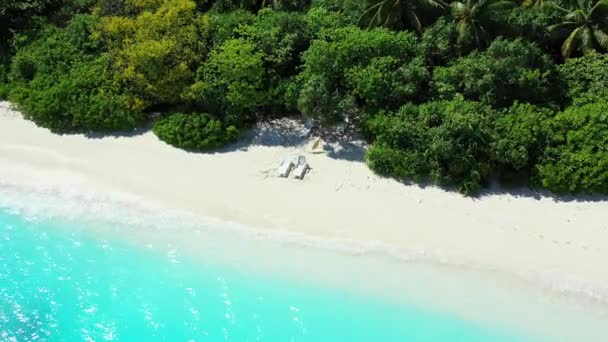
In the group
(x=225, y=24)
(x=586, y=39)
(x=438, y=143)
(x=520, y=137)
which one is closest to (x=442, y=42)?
(x=438, y=143)

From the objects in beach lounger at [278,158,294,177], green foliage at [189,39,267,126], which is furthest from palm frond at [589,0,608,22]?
beach lounger at [278,158,294,177]

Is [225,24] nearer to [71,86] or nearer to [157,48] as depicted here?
[157,48]

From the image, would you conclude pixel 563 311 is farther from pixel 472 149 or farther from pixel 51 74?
pixel 51 74

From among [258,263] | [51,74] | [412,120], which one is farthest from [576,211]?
[51,74]

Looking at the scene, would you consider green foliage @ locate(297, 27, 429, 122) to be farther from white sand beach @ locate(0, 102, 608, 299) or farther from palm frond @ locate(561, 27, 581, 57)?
palm frond @ locate(561, 27, 581, 57)

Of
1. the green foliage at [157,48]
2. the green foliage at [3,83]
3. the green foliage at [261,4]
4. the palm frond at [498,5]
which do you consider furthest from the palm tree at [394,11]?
the green foliage at [3,83]

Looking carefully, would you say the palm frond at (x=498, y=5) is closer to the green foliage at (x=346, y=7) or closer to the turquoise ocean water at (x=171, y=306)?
the green foliage at (x=346, y=7)
